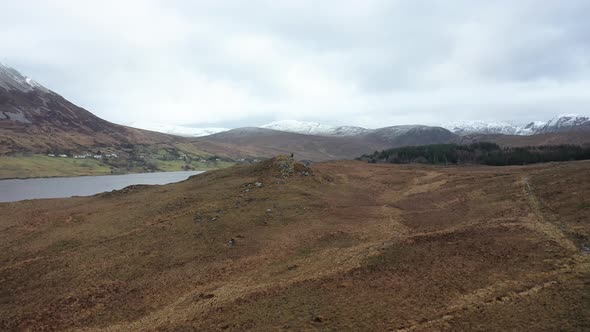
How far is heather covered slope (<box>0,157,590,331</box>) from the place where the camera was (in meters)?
17.2

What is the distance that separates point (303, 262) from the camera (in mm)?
25484

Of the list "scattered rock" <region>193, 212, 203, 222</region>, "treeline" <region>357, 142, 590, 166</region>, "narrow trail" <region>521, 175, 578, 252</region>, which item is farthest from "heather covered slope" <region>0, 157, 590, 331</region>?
"treeline" <region>357, 142, 590, 166</region>

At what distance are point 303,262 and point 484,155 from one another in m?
105

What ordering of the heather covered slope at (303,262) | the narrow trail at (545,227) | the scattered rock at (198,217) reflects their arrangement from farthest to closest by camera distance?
the scattered rock at (198,217) → the narrow trail at (545,227) → the heather covered slope at (303,262)

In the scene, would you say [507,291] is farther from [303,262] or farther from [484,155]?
[484,155]

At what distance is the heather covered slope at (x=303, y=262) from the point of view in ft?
56.4

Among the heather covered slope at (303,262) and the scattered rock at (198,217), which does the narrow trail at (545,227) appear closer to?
the heather covered slope at (303,262)

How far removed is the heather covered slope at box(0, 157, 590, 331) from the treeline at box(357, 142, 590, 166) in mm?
65620

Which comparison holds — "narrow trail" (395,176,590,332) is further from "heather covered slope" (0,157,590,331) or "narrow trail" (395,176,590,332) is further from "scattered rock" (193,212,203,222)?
"scattered rock" (193,212,203,222)

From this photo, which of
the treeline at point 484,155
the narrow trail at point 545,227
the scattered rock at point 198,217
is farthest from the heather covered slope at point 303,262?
the treeline at point 484,155

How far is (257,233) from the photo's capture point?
32469 millimetres

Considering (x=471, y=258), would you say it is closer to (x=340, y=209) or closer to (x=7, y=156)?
(x=340, y=209)

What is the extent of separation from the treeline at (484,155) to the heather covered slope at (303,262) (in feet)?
215

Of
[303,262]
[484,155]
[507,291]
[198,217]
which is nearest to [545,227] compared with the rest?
[507,291]
